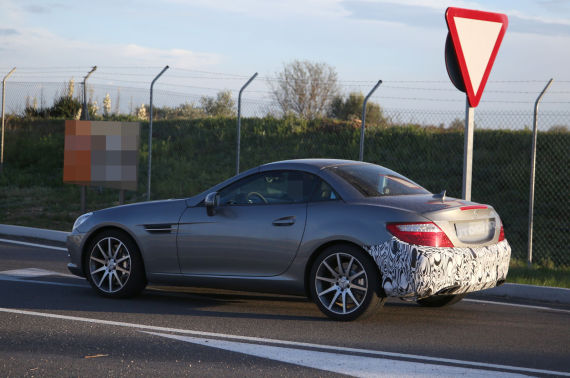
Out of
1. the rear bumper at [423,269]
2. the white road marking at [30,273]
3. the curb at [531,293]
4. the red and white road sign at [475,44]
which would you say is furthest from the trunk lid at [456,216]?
the white road marking at [30,273]

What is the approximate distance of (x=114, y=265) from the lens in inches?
319

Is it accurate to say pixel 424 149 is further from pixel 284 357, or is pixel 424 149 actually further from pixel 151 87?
pixel 284 357

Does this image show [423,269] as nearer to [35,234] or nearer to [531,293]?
[531,293]

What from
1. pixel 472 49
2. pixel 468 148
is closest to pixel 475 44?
pixel 472 49

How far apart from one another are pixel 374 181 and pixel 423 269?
3.99 ft

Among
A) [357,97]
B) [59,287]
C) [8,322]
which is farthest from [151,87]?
[357,97]

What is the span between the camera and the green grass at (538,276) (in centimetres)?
948

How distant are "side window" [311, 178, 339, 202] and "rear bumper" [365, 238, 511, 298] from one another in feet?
2.26

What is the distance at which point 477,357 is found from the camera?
18.7 feet

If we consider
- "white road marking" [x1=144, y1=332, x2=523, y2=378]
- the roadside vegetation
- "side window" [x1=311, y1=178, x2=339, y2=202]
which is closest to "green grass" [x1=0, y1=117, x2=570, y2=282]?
the roadside vegetation

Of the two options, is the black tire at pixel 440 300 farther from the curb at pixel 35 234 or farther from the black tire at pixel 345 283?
the curb at pixel 35 234

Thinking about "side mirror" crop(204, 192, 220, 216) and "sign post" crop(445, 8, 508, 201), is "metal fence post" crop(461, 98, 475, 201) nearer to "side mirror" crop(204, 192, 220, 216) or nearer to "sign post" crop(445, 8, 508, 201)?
"sign post" crop(445, 8, 508, 201)

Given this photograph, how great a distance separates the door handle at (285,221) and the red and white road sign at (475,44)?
2.87 metres

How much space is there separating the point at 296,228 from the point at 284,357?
5.83 ft
